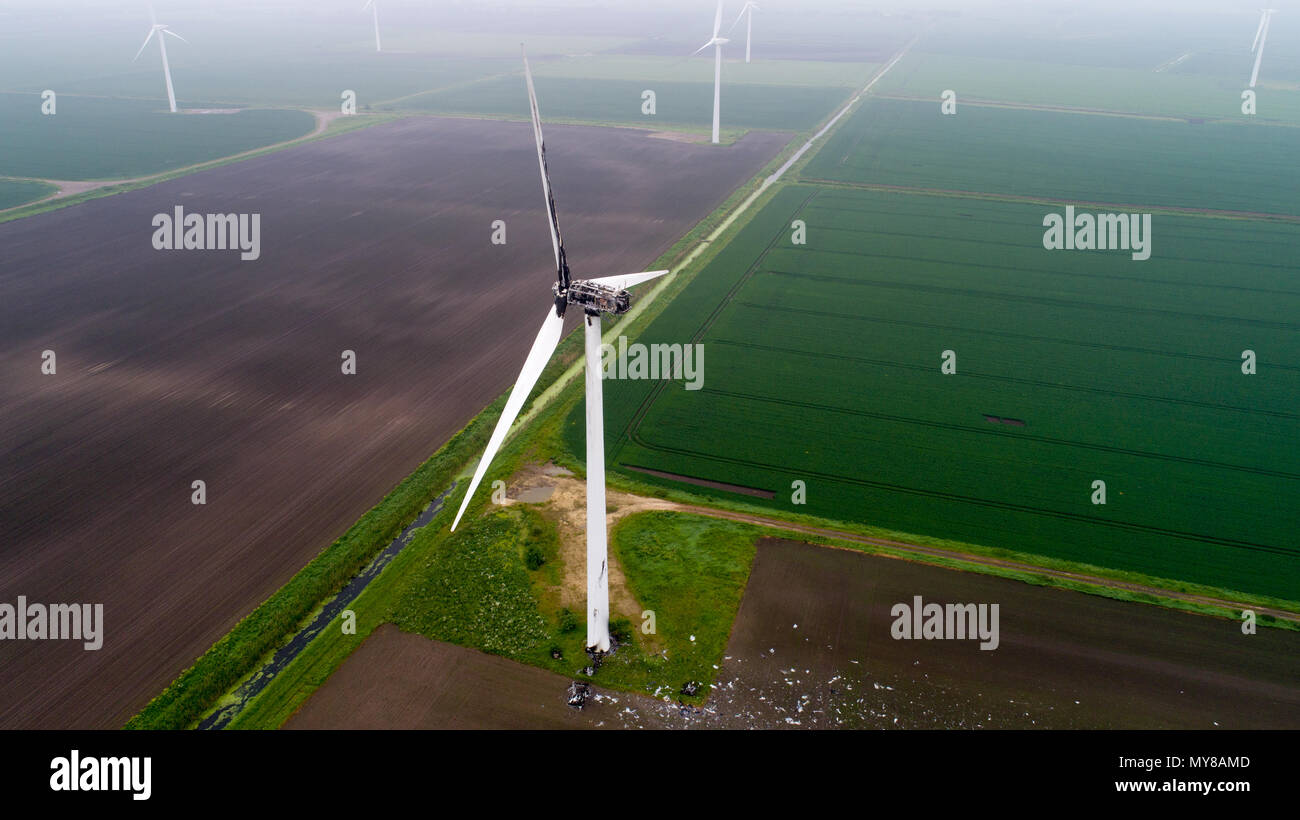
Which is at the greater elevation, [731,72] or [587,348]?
[731,72]

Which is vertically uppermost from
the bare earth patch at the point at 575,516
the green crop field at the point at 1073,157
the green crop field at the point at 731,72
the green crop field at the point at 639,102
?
the green crop field at the point at 731,72

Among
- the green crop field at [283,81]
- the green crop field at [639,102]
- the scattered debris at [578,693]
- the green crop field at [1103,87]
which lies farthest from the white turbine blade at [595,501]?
the green crop field at [1103,87]

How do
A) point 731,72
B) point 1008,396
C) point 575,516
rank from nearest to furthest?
point 575,516
point 1008,396
point 731,72

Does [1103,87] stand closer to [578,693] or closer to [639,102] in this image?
[639,102]

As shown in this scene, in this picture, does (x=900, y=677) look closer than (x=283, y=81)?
Yes

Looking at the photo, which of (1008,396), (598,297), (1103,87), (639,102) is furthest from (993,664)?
(1103,87)

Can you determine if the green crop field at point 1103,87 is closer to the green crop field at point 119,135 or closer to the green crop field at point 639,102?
the green crop field at point 639,102

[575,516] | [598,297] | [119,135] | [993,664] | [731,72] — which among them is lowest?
[993,664]
